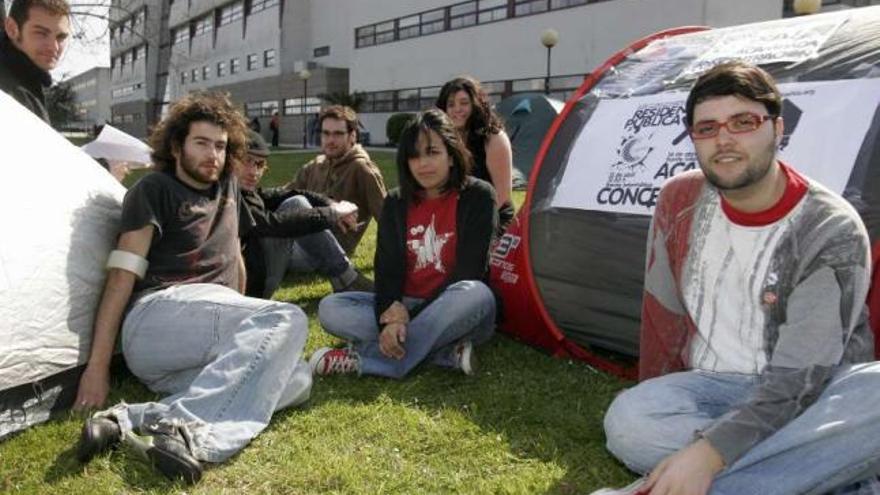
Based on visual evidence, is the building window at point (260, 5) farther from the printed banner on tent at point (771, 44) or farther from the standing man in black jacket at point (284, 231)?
the printed banner on tent at point (771, 44)

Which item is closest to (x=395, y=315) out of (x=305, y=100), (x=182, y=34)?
(x=305, y=100)

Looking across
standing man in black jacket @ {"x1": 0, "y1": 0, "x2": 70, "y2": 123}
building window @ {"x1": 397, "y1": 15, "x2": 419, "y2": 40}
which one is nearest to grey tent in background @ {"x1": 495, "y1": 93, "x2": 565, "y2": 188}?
standing man in black jacket @ {"x1": 0, "y1": 0, "x2": 70, "y2": 123}

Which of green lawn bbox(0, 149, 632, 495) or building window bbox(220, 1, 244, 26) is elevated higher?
building window bbox(220, 1, 244, 26)

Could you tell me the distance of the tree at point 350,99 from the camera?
30000mm

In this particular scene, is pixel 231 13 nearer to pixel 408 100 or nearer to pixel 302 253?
pixel 408 100

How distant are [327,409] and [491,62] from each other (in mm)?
22395

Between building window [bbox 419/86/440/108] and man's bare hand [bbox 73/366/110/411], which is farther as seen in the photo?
building window [bbox 419/86/440/108]

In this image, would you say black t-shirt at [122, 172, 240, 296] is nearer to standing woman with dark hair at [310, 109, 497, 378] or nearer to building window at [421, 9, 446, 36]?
standing woman with dark hair at [310, 109, 497, 378]

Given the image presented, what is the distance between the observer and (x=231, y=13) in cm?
4047

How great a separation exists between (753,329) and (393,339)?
1538 mm

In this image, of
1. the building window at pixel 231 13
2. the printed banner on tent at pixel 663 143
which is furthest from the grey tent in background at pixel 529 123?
the building window at pixel 231 13

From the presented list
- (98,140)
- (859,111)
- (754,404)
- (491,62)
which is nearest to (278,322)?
(754,404)

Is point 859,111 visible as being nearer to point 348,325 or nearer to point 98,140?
point 348,325

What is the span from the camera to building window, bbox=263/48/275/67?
118 feet
